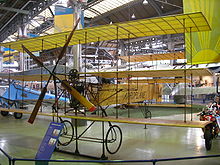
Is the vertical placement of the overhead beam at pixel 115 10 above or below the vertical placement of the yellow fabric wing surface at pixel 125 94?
above

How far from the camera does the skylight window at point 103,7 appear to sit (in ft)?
75.9

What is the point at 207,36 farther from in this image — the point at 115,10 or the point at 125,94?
the point at 115,10

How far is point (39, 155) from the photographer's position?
471cm

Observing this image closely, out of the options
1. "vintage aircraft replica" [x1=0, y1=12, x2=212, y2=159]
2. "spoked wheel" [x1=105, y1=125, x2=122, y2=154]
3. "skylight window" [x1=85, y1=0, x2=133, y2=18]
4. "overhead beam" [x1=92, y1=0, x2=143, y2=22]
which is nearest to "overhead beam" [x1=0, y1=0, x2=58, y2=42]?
"skylight window" [x1=85, y1=0, x2=133, y2=18]

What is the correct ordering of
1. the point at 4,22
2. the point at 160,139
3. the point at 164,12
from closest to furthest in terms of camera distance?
the point at 160,139 → the point at 164,12 → the point at 4,22

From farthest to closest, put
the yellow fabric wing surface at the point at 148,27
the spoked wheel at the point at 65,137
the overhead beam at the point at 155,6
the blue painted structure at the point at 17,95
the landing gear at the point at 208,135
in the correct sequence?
the overhead beam at the point at 155,6 < the blue painted structure at the point at 17,95 < the spoked wheel at the point at 65,137 < the landing gear at the point at 208,135 < the yellow fabric wing surface at the point at 148,27

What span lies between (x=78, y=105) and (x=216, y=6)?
6.03 metres

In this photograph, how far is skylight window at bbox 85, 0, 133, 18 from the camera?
2312 cm

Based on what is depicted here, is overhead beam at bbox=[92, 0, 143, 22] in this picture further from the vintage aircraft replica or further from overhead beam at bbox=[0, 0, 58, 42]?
the vintage aircraft replica

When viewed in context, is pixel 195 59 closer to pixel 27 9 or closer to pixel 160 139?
pixel 160 139

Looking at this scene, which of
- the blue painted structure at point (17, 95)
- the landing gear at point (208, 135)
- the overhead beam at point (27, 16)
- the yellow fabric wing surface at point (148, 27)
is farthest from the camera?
the overhead beam at point (27, 16)

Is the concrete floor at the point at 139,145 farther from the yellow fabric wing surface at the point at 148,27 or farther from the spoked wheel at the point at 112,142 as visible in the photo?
the yellow fabric wing surface at the point at 148,27

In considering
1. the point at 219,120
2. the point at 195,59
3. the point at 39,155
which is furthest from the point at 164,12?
the point at 39,155

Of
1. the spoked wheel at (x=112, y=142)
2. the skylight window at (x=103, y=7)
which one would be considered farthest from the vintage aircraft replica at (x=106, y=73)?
the skylight window at (x=103, y=7)
